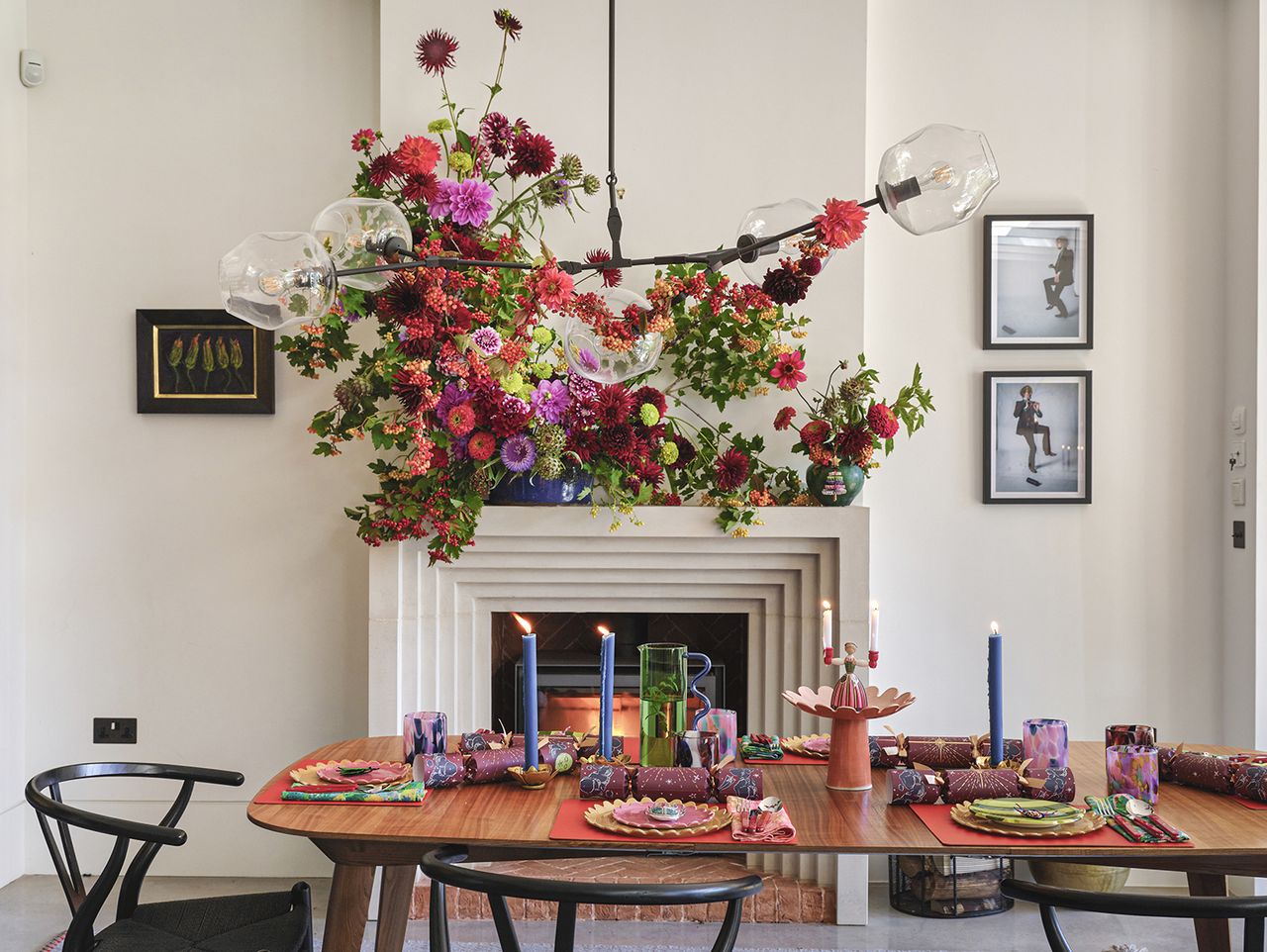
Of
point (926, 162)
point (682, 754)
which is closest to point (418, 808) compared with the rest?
point (682, 754)

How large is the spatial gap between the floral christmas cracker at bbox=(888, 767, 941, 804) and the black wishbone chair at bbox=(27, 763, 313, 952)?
108 centimetres

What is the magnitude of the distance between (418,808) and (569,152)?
2.10 meters

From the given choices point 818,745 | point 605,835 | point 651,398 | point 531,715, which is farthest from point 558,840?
point 651,398

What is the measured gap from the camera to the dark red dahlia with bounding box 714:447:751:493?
305cm

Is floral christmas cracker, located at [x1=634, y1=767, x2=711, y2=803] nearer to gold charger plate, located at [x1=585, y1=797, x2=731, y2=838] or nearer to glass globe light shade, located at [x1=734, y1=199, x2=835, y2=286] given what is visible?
gold charger plate, located at [x1=585, y1=797, x2=731, y2=838]

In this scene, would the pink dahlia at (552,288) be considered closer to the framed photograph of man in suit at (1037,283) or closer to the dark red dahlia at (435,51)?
the dark red dahlia at (435,51)

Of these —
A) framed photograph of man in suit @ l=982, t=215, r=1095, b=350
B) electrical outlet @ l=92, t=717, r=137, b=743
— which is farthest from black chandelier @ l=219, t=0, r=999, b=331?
electrical outlet @ l=92, t=717, r=137, b=743

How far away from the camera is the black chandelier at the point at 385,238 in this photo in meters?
1.60

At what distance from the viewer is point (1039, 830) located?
171 centimetres

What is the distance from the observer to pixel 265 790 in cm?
193

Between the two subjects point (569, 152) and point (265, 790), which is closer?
point (265, 790)

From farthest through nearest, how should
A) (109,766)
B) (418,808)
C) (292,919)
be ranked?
(109,766) → (292,919) → (418,808)

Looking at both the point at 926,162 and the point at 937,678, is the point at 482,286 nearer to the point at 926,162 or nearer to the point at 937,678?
the point at 926,162

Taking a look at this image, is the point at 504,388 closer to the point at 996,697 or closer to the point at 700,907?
the point at 996,697
